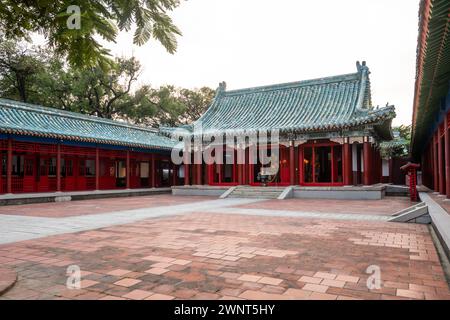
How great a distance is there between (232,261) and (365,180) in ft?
42.6

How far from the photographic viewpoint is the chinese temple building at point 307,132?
50.9 ft

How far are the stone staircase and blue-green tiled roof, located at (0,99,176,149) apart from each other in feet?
23.5

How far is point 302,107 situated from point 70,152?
1241cm

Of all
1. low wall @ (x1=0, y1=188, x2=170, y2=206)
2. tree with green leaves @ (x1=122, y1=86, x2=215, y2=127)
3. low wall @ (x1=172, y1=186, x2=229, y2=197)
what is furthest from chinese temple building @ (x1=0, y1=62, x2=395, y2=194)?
tree with green leaves @ (x1=122, y1=86, x2=215, y2=127)

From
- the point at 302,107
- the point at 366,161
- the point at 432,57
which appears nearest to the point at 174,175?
the point at 302,107

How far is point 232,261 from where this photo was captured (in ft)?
13.4

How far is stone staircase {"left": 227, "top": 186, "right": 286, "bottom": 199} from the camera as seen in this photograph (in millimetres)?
15648

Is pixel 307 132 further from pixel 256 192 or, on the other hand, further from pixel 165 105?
pixel 165 105

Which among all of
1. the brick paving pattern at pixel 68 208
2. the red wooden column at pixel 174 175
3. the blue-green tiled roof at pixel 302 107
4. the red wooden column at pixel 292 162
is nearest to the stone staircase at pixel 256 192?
the red wooden column at pixel 292 162

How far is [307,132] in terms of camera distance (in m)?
16.5

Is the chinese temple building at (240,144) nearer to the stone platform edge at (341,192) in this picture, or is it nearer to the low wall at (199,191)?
the stone platform edge at (341,192)

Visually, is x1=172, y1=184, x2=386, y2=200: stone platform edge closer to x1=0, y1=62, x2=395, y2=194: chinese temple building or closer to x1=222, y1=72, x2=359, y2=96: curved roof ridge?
x1=0, y1=62, x2=395, y2=194: chinese temple building
